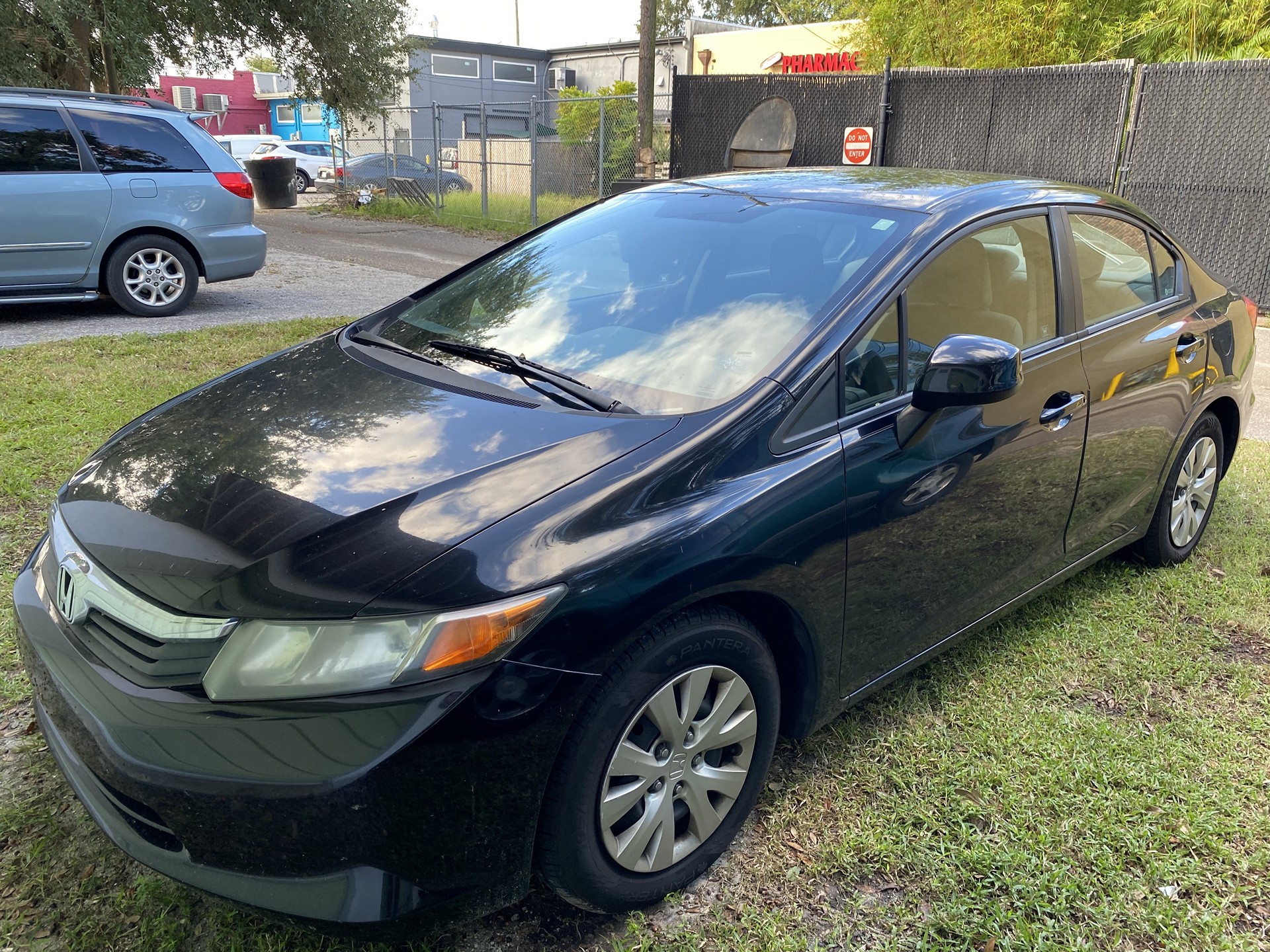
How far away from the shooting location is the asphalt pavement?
26.4 ft

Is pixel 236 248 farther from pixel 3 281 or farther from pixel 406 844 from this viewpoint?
pixel 406 844

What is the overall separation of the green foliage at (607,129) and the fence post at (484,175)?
1.59 metres

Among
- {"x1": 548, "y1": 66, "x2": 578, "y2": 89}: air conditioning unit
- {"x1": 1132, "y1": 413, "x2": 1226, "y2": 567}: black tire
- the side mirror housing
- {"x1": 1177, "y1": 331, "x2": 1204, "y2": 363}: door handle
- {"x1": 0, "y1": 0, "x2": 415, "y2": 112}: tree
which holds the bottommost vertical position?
{"x1": 1132, "y1": 413, "x2": 1226, "y2": 567}: black tire

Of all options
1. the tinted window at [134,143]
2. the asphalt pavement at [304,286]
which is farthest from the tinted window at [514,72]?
the tinted window at [134,143]

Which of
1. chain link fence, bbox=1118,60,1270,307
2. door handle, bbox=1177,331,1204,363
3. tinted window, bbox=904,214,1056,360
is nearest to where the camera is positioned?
tinted window, bbox=904,214,1056,360

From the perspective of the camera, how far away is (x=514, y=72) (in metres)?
44.2

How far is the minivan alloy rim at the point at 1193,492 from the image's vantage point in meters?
3.89

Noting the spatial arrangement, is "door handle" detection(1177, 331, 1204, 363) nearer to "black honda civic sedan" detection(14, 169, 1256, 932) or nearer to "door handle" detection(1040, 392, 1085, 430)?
"black honda civic sedan" detection(14, 169, 1256, 932)

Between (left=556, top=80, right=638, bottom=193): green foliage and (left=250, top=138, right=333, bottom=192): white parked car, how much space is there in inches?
309

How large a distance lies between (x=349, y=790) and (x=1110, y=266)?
10.2 feet

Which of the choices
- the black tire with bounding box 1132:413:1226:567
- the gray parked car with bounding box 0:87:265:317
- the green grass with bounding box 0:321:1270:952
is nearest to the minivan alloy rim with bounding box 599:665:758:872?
the green grass with bounding box 0:321:1270:952

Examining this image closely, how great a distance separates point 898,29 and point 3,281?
1233 centimetres

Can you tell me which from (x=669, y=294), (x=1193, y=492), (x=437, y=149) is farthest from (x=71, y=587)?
(x=437, y=149)

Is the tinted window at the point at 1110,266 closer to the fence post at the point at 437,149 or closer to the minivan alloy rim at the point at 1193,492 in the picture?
the minivan alloy rim at the point at 1193,492
